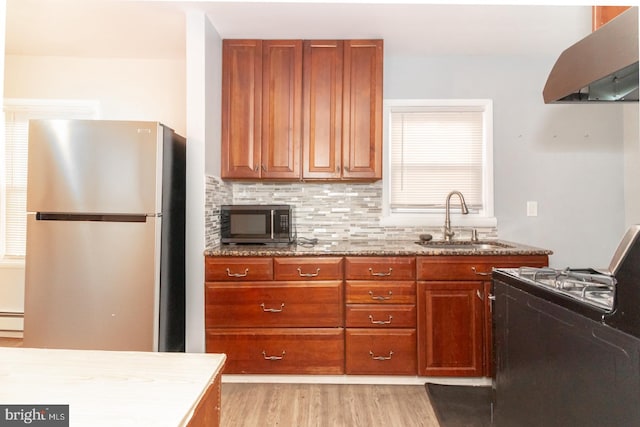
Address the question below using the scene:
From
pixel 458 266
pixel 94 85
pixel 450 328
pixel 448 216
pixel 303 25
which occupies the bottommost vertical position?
pixel 450 328

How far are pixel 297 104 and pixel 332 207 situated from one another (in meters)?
0.86

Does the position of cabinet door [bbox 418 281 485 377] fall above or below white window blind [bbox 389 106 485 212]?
below

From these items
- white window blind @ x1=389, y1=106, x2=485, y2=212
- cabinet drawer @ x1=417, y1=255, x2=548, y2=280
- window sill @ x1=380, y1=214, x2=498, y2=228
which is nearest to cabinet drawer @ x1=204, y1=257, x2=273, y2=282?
cabinet drawer @ x1=417, y1=255, x2=548, y2=280

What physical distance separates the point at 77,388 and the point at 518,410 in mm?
1410

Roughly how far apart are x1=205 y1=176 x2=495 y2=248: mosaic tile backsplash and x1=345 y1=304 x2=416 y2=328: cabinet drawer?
766 millimetres

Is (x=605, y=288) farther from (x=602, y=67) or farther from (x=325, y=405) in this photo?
(x=325, y=405)

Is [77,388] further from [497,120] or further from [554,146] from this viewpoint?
[554,146]

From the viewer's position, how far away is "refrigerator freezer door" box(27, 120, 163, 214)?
2.03 metres

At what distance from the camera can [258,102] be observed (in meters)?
2.62

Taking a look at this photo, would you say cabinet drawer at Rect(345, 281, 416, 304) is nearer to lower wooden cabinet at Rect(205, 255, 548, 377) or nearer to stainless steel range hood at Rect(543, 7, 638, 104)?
lower wooden cabinet at Rect(205, 255, 548, 377)

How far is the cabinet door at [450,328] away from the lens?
228 centimetres

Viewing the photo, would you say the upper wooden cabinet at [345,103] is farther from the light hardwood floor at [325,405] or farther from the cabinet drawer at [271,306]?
the light hardwood floor at [325,405]

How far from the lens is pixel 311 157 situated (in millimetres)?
2645

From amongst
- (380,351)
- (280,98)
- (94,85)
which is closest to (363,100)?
(280,98)
